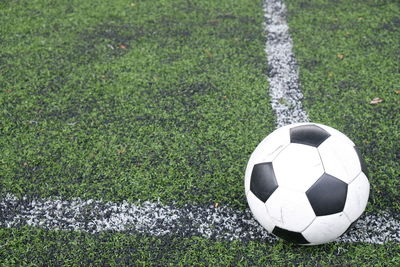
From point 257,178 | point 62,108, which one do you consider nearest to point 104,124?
point 62,108

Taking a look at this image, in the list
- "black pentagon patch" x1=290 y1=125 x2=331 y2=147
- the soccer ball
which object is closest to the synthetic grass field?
the soccer ball

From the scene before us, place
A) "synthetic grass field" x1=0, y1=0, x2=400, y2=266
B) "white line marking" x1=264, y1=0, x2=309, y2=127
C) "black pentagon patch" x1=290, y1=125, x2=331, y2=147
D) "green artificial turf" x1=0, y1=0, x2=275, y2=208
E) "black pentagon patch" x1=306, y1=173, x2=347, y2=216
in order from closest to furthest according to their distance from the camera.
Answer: "black pentagon patch" x1=306, y1=173, x2=347, y2=216, "black pentagon patch" x1=290, y1=125, x2=331, y2=147, "synthetic grass field" x1=0, y1=0, x2=400, y2=266, "green artificial turf" x1=0, y1=0, x2=275, y2=208, "white line marking" x1=264, y1=0, x2=309, y2=127

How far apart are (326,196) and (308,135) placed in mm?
355

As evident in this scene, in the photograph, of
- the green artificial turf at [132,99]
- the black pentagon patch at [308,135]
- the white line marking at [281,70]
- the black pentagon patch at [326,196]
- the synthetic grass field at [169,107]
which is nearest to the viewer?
the black pentagon patch at [326,196]

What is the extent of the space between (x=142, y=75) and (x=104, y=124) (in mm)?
708

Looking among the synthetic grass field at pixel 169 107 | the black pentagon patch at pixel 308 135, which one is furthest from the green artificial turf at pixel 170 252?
the black pentagon patch at pixel 308 135

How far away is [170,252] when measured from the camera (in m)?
2.45

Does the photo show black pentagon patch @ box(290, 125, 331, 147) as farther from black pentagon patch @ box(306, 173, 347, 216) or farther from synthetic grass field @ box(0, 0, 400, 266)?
synthetic grass field @ box(0, 0, 400, 266)

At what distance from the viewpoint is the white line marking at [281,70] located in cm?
336

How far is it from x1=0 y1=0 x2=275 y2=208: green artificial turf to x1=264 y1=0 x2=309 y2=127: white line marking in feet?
0.31

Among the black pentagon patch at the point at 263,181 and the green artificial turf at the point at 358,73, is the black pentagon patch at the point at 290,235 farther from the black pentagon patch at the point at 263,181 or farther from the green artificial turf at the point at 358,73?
the green artificial turf at the point at 358,73

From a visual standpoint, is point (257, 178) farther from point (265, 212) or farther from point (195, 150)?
point (195, 150)

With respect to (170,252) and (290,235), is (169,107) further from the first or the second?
(290,235)

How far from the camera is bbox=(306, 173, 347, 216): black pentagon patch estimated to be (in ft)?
7.20
